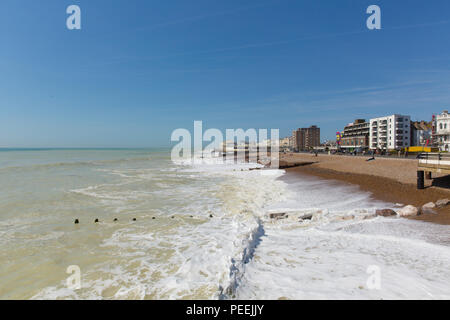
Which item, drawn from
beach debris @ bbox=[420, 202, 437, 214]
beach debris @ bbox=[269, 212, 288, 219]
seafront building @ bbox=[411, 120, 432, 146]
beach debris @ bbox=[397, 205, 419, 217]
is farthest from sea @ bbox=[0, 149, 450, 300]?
seafront building @ bbox=[411, 120, 432, 146]

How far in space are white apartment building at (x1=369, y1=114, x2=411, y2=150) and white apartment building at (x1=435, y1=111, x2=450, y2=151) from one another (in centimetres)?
2903

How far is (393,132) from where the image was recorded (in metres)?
93.7

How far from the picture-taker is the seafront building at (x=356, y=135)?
355ft

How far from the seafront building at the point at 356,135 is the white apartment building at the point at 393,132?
735 cm

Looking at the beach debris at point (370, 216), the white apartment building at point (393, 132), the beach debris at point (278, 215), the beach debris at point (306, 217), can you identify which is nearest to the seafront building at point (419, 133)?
the white apartment building at point (393, 132)

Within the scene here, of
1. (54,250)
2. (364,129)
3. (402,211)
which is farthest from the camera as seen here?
(364,129)

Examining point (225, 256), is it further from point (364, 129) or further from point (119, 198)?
point (364, 129)

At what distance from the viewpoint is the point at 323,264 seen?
622 centimetres

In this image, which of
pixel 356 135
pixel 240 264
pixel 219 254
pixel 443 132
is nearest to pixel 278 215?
pixel 219 254

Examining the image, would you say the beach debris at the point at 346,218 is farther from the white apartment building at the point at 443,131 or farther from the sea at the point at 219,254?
the white apartment building at the point at 443,131

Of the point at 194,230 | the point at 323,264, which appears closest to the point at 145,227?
the point at 194,230

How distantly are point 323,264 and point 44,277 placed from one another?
7.48 meters

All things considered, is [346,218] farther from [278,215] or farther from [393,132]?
[393,132]
